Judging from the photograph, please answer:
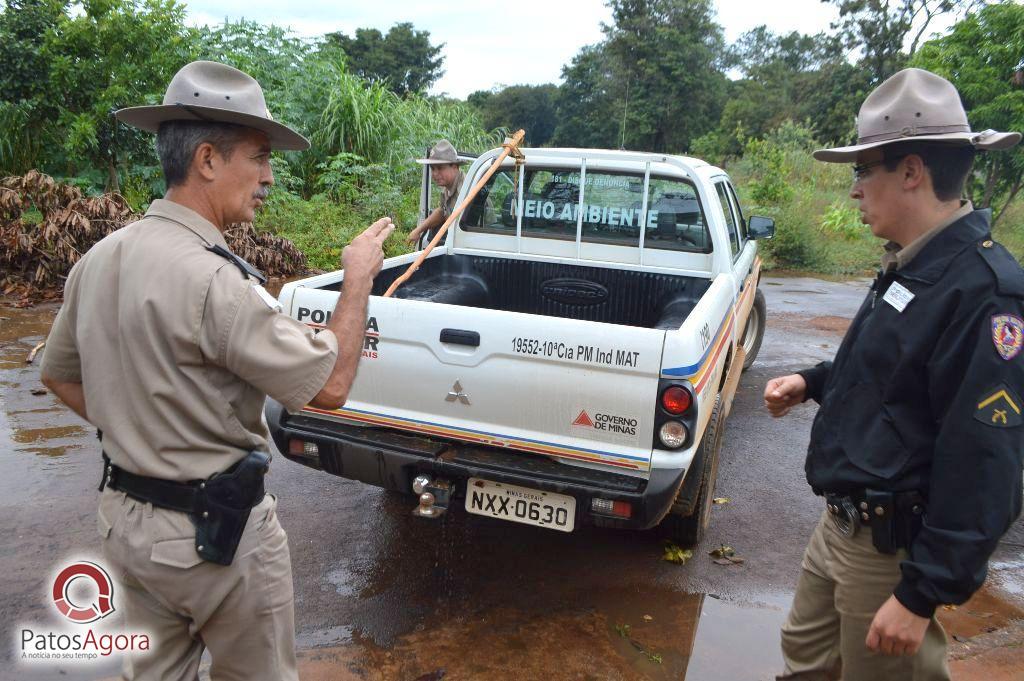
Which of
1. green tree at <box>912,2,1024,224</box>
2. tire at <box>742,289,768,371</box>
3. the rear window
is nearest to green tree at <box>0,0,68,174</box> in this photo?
the rear window

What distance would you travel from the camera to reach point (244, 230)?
401 inches

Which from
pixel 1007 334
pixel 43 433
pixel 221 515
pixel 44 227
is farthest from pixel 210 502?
pixel 44 227

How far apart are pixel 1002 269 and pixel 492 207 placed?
12.5 ft

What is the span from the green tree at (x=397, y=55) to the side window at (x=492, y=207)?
50619mm

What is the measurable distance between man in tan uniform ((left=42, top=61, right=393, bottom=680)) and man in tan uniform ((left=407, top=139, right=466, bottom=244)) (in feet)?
13.8

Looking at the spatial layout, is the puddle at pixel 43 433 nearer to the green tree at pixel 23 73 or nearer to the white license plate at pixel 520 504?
the white license plate at pixel 520 504

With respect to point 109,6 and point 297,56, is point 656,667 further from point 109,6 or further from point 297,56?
point 297,56

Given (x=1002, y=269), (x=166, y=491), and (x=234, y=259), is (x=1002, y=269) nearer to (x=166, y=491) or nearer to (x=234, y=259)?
(x=234, y=259)

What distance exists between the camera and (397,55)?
55156 mm

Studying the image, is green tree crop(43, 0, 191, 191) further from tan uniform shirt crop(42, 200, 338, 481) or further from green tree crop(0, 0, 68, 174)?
tan uniform shirt crop(42, 200, 338, 481)

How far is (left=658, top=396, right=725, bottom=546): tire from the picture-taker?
369cm

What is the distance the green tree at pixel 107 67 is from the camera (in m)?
9.77

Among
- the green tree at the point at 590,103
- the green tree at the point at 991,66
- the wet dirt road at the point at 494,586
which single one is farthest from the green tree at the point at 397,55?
the wet dirt road at the point at 494,586

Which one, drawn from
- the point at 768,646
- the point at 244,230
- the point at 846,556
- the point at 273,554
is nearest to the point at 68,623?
the point at 273,554
